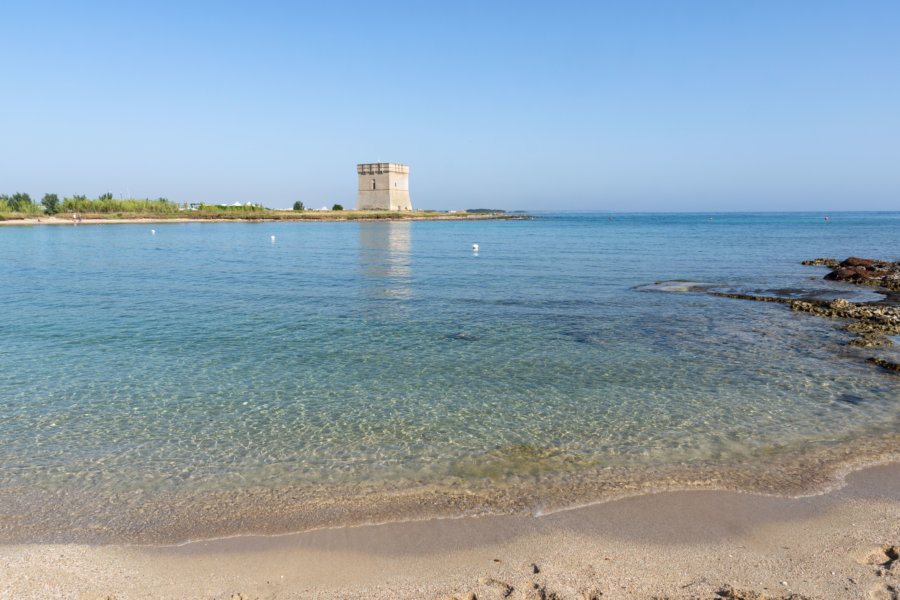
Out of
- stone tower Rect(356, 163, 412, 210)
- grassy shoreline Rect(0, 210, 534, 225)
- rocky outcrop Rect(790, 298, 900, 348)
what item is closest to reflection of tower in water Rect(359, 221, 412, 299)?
rocky outcrop Rect(790, 298, 900, 348)

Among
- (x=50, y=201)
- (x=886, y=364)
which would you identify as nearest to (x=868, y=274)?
(x=886, y=364)

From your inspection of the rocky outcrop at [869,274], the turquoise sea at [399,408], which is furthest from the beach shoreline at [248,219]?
the rocky outcrop at [869,274]

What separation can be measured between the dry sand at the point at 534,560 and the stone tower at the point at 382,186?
114 metres

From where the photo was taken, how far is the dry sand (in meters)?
4.11

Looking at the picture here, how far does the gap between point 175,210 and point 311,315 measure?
4081 inches

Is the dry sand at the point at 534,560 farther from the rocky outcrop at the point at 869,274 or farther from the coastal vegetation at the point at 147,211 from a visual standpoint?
the coastal vegetation at the point at 147,211

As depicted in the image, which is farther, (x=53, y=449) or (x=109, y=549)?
(x=53, y=449)

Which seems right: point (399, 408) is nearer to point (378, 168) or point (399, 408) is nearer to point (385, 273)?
point (385, 273)

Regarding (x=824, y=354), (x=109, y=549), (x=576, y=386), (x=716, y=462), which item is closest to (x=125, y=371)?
(x=109, y=549)

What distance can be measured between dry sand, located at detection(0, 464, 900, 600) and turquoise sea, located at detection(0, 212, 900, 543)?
326mm

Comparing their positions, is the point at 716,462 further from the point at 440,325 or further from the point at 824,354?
the point at 440,325

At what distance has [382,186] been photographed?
116m

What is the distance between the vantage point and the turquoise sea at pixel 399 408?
5.57 m

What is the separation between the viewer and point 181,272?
2506cm
